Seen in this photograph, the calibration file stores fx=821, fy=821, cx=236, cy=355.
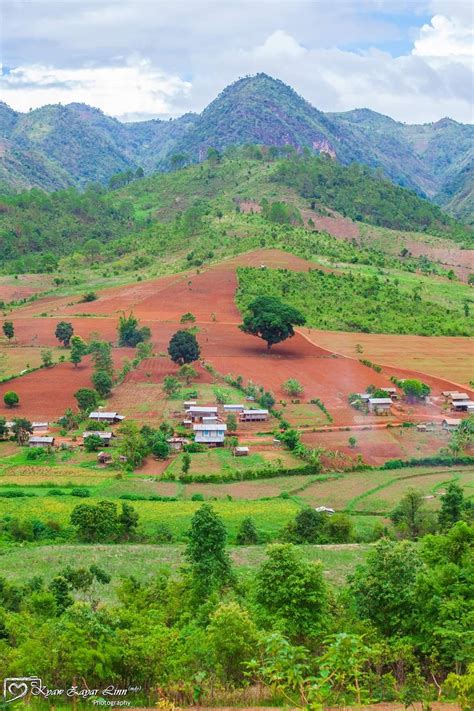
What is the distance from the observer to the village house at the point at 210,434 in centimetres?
5091

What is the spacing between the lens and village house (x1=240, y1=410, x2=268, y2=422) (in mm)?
54594

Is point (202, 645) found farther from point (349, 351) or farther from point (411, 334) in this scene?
point (411, 334)

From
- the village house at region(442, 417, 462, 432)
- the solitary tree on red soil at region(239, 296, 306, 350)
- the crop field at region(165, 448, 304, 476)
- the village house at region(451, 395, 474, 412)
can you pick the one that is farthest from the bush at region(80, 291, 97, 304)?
the village house at region(442, 417, 462, 432)

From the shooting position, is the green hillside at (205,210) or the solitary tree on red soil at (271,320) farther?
the green hillside at (205,210)

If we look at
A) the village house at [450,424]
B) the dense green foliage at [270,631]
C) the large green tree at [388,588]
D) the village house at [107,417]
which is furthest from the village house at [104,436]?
the large green tree at [388,588]

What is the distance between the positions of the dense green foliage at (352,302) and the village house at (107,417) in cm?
2541

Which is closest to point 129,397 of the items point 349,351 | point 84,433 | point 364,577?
point 84,433

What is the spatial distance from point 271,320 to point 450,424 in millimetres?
18428

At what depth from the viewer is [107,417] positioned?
2126 inches

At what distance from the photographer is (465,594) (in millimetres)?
21328

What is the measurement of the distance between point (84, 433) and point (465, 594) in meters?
34.7

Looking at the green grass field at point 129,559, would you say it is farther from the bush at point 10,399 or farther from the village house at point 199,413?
the bush at point 10,399

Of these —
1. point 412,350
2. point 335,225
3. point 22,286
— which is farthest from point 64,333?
point 335,225

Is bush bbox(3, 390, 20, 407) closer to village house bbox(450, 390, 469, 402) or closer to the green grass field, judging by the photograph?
the green grass field
